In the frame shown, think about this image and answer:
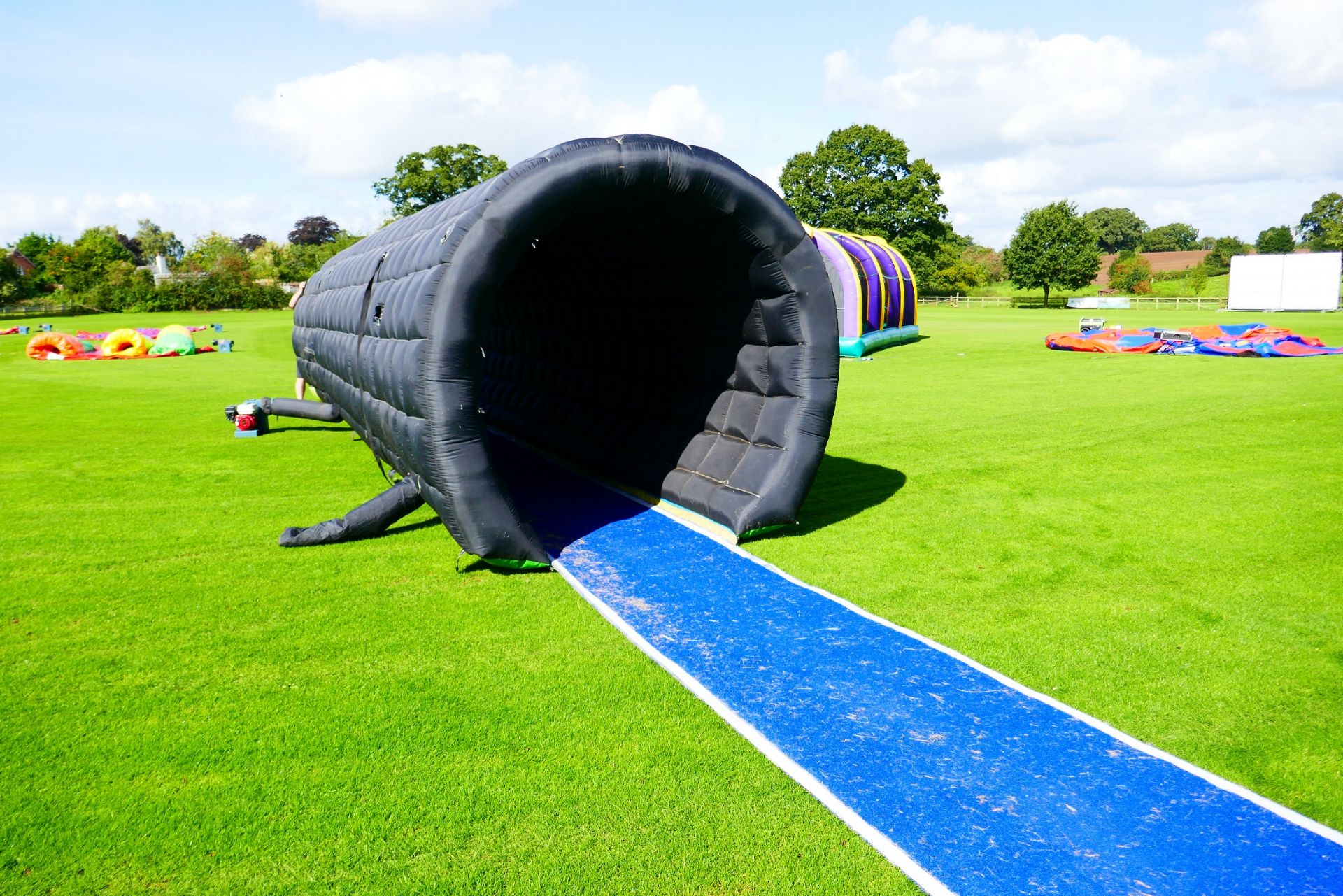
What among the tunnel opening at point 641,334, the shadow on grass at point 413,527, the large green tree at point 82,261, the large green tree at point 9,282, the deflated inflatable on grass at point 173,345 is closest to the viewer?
the tunnel opening at point 641,334

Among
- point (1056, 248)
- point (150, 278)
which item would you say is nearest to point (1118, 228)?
point (1056, 248)

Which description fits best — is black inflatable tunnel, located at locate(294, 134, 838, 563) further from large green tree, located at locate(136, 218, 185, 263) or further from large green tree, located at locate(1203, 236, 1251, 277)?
large green tree, located at locate(136, 218, 185, 263)

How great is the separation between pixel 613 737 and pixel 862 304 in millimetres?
23385

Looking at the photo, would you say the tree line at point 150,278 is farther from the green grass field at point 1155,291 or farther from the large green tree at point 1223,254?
the large green tree at point 1223,254

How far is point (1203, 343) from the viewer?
2503 centimetres

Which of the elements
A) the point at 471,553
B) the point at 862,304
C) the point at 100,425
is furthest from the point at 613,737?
the point at 862,304

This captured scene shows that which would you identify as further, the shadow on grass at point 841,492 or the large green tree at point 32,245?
the large green tree at point 32,245

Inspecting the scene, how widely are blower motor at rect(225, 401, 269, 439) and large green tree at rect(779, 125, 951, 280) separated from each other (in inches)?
2217

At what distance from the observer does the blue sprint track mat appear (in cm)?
357

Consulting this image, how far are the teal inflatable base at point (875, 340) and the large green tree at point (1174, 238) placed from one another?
5236 inches

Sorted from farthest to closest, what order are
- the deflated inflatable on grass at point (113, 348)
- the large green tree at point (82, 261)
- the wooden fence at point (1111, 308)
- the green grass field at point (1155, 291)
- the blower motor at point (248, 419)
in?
1. the green grass field at point (1155, 291)
2. the large green tree at point (82, 261)
3. the wooden fence at point (1111, 308)
4. the deflated inflatable on grass at point (113, 348)
5. the blower motor at point (248, 419)

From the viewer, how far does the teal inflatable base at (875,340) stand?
25.4m

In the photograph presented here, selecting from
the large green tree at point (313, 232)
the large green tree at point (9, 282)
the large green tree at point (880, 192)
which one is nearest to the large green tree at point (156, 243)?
the large green tree at point (313, 232)

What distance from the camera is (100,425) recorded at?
14.7 metres
